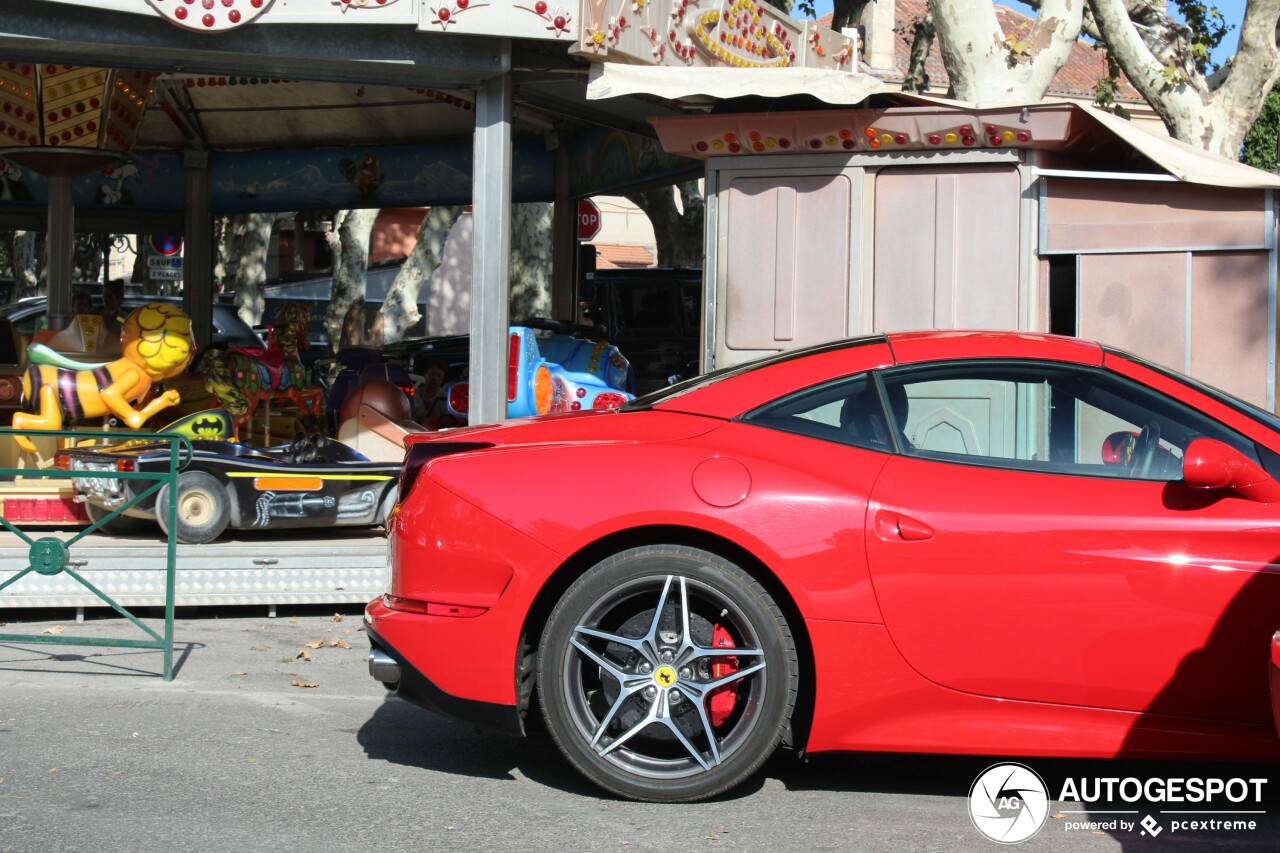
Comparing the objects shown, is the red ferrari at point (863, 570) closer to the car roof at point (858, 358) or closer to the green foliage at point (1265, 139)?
the car roof at point (858, 358)

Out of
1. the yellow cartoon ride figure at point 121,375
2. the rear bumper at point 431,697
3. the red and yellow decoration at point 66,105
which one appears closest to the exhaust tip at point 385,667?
the rear bumper at point 431,697

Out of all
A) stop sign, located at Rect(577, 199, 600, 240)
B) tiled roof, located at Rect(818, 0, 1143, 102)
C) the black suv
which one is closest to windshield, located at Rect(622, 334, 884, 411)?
the black suv

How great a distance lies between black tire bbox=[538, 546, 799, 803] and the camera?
4.27 metres

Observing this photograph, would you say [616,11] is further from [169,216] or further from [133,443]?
[169,216]

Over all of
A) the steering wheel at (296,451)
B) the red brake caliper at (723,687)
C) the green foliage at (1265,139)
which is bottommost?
the red brake caliper at (723,687)

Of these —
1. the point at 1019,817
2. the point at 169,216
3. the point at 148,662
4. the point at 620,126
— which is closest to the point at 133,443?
the point at 148,662

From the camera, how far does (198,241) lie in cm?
1566

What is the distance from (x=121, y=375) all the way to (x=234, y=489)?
149 cm

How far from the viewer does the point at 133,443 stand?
8.32 metres

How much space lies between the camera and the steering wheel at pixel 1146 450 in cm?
430

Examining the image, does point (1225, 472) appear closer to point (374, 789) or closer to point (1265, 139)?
point (374, 789)

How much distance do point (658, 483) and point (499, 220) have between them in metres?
4.26

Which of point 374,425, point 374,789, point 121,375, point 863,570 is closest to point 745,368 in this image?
point 863,570

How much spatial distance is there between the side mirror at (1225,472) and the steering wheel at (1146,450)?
0.49ft
